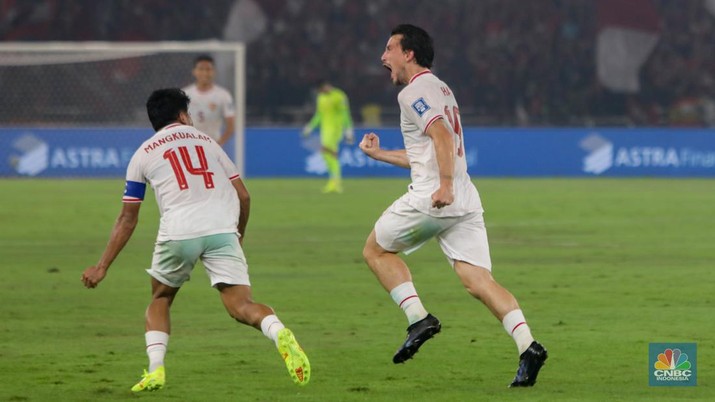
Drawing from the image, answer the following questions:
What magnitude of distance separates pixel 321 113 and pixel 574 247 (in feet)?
45.6

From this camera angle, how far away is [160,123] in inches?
332

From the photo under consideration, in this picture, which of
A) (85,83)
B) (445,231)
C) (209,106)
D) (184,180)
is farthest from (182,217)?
(85,83)

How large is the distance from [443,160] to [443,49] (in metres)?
34.1

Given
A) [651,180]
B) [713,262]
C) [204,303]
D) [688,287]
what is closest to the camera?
[204,303]

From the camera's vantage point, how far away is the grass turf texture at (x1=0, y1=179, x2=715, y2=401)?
855 centimetres

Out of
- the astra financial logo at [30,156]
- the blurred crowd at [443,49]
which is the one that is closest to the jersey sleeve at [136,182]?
the astra financial logo at [30,156]

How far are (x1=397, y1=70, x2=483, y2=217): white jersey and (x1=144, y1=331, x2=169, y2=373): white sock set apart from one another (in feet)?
5.47

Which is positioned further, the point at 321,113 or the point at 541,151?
the point at 541,151

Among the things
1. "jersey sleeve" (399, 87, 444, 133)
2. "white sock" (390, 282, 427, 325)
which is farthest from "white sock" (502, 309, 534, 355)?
"jersey sleeve" (399, 87, 444, 133)

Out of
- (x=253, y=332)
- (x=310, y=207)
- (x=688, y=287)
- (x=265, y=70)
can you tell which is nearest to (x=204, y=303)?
(x=253, y=332)

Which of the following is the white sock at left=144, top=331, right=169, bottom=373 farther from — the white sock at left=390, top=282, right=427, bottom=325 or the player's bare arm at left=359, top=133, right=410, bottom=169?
the player's bare arm at left=359, top=133, right=410, bottom=169

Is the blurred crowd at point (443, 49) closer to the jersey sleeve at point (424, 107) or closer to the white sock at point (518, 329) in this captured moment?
the jersey sleeve at point (424, 107)

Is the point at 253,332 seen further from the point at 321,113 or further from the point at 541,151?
the point at 541,151

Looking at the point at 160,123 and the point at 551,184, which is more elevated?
the point at 160,123
